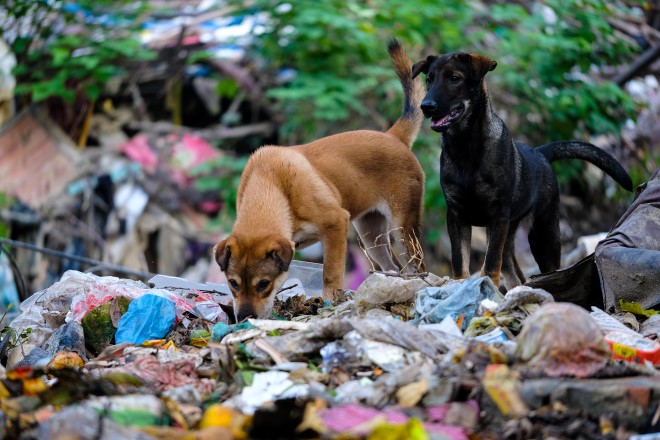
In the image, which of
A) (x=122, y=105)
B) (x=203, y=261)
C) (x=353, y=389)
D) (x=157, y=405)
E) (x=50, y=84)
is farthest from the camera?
(x=122, y=105)

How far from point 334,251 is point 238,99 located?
6.85 metres

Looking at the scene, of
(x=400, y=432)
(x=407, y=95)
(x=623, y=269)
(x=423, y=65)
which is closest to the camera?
(x=400, y=432)

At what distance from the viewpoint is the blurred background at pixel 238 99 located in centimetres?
1134

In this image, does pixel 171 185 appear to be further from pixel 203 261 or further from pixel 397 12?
pixel 397 12

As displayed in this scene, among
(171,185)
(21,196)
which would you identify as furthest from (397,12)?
(21,196)

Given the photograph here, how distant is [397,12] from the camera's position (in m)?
11.5

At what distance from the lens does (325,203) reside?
672cm

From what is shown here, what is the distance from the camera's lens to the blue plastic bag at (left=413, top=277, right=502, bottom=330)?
17.0ft

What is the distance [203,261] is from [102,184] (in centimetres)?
180

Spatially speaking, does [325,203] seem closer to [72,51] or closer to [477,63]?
[477,63]

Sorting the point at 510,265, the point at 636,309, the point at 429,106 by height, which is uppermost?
the point at 429,106

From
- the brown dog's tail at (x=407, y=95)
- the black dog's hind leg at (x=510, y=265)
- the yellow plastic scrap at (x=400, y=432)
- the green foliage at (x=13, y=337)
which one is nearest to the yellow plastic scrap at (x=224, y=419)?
the yellow plastic scrap at (x=400, y=432)

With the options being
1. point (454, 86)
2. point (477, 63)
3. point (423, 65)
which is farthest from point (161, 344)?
point (477, 63)

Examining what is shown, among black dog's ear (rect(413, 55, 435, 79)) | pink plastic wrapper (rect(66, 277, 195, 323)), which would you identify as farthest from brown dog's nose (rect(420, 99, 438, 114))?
pink plastic wrapper (rect(66, 277, 195, 323))
